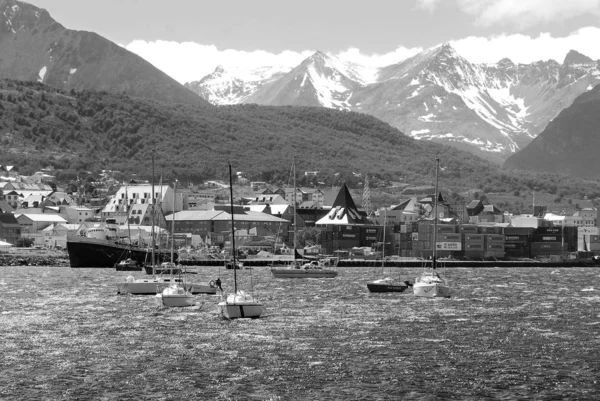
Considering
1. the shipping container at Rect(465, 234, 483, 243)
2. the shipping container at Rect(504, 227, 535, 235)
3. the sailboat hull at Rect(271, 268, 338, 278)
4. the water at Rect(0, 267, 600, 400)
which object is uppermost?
the shipping container at Rect(504, 227, 535, 235)

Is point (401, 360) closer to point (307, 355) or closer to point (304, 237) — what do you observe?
point (307, 355)

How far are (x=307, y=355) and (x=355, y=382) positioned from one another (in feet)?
23.0

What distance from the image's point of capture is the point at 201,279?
11075cm

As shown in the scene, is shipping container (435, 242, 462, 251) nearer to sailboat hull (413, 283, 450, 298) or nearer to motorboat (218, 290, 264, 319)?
sailboat hull (413, 283, 450, 298)

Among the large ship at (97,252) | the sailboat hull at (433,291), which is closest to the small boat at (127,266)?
the large ship at (97,252)

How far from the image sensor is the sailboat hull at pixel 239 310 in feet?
220

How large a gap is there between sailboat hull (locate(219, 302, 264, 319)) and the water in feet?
2.36

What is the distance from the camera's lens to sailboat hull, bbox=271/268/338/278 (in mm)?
118625

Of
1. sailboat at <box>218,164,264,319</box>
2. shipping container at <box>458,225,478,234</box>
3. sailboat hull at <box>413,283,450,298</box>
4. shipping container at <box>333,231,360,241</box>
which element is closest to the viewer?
sailboat at <box>218,164,264,319</box>

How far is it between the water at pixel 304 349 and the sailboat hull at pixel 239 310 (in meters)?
0.72

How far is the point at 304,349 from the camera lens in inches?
2165

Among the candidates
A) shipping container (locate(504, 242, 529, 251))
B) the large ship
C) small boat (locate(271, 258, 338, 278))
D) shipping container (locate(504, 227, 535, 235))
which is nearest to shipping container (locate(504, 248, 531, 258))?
shipping container (locate(504, 242, 529, 251))

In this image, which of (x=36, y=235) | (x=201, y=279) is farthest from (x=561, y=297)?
(x=36, y=235)

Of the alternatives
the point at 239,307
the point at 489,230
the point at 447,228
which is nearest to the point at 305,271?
the point at 239,307
